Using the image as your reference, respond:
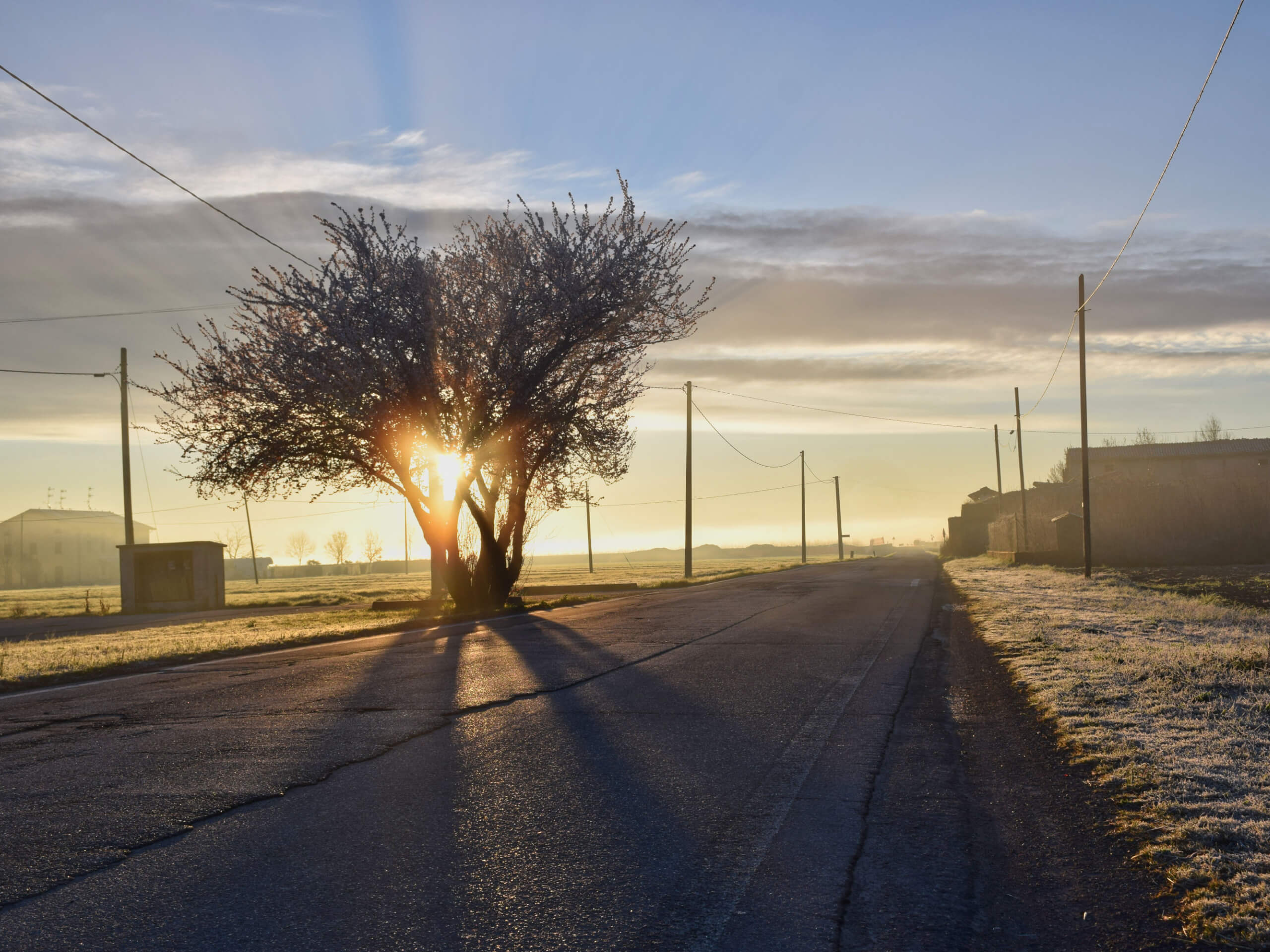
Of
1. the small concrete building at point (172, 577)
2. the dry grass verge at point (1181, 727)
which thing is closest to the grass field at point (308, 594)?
the small concrete building at point (172, 577)

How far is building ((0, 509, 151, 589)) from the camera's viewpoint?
474ft

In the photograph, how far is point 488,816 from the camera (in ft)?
17.4

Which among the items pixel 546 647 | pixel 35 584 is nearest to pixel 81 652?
pixel 546 647

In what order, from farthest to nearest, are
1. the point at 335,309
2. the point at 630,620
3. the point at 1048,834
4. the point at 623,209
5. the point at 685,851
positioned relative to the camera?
1. the point at 623,209
2. the point at 335,309
3. the point at 630,620
4. the point at 1048,834
5. the point at 685,851

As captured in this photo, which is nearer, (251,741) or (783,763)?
(783,763)

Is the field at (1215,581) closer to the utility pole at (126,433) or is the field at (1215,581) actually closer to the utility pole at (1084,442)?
the utility pole at (1084,442)

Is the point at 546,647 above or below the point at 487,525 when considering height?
below

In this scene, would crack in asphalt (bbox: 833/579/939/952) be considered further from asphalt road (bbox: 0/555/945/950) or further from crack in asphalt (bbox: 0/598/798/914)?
crack in asphalt (bbox: 0/598/798/914)

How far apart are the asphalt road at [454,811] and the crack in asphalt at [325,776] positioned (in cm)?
2

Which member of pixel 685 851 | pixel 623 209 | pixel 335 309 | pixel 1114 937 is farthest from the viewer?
pixel 623 209

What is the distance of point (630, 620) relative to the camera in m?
19.1

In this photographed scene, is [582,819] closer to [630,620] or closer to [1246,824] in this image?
[1246,824]

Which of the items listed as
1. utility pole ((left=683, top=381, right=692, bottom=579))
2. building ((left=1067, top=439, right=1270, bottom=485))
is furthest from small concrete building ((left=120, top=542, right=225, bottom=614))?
building ((left=1067, top=439, right=1270, bottom=485))

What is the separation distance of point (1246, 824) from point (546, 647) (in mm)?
10139
